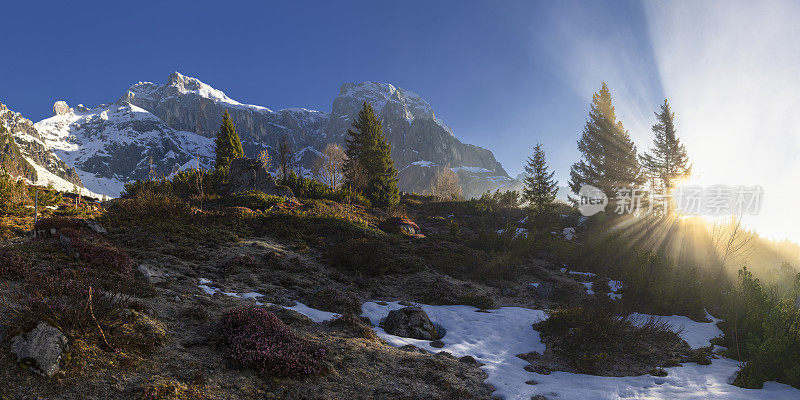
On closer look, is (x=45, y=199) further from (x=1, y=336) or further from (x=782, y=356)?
(x=782, y=356)

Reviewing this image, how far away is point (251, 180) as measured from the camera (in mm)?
27719

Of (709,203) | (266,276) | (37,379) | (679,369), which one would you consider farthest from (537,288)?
(709,203)

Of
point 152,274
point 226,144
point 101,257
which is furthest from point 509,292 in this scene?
point 226,144

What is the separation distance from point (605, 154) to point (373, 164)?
22952 millimetres

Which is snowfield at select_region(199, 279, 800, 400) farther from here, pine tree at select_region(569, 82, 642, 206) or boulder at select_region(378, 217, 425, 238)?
pine tree at select_region(569, 82, 642, 206)

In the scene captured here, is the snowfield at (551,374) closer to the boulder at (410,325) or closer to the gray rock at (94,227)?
the boulder at (410,325)

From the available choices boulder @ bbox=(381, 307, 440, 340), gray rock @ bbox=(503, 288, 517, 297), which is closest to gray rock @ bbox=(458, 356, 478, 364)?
boulder @ bbox=(381, 307, 440, 340)

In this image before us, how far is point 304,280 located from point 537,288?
8911 mm

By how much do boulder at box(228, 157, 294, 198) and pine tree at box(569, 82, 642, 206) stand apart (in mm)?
28831

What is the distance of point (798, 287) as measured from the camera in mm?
8398

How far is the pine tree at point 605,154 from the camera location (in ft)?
95.7

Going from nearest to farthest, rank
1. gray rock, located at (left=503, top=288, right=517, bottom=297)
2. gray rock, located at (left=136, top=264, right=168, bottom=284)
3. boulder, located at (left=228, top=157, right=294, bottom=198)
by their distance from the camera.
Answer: gray rock, located at (left=136, top=264, right=168, bottom=284) < gray rock, located at (left=503, top=288, right=517, bottom=297) < boulder, located at (left=228, top=157, right=294, bottom=198)

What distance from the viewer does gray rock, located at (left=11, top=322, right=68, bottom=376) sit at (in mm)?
3150

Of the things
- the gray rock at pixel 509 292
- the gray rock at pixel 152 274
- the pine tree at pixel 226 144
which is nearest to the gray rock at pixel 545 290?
the gray rock at pixel 509 292
